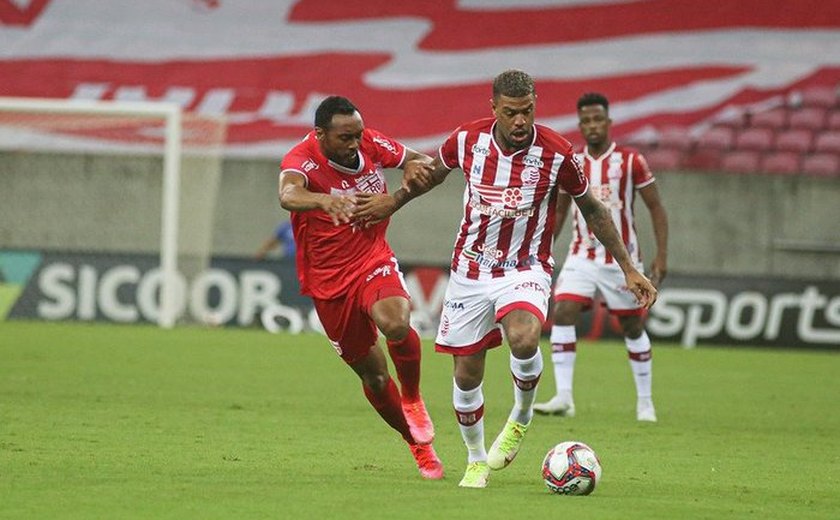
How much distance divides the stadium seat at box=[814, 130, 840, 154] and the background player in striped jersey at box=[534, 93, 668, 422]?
40.7 ft

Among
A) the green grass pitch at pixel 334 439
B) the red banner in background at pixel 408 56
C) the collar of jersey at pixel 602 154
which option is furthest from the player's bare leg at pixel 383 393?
the red banner in background at pixel 408 56

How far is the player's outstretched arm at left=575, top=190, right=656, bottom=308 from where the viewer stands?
778 cm

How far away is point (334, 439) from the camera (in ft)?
31.8

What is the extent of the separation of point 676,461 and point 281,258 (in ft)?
40.4

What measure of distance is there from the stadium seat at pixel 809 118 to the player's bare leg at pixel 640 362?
12968 millimetres

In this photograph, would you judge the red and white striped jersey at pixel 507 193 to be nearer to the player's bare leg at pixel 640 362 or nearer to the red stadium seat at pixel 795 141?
the player's bare leg at pixel 640 362

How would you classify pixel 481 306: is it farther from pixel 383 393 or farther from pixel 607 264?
pixel 607 264

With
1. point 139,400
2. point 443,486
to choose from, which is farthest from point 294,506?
point 139,400

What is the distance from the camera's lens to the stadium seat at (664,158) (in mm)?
23056

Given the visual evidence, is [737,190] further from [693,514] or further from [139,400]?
[693,514]

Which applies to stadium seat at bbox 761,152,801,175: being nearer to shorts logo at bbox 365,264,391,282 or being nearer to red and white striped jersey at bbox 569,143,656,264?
red and white striped jersey at bbox 569,143,656,264

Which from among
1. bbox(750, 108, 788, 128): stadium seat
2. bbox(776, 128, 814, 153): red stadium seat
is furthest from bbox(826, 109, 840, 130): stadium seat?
bbox(750, 108, 788, 128): stadium seat

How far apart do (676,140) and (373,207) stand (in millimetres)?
16486

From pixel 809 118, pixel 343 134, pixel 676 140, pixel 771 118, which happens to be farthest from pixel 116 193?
pixel 343 134
